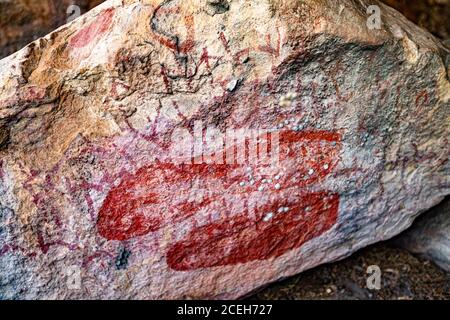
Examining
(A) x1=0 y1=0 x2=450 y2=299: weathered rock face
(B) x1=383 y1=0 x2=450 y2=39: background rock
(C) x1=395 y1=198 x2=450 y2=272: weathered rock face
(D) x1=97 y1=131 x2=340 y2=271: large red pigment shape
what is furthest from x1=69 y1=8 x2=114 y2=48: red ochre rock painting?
(C) x1=395 y1=198 x2=450 y2=272: weathered rock face

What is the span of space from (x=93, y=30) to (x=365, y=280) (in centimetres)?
104

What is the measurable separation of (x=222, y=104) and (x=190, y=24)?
183 mm

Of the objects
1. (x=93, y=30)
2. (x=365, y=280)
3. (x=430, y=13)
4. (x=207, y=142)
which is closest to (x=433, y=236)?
(x=365, y=280)

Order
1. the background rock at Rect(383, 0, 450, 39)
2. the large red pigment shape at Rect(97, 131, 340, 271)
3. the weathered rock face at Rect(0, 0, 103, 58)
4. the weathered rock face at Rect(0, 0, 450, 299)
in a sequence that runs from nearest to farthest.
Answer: the weathered rock face at Rect(0, 0, 450, 299) < the large red pigment shape at Rect(97, 131, 340, 271) < the background rock at Rect(383, 0, 450, 39) < the weathered rock face at Rect(0, 0, 103, 58)

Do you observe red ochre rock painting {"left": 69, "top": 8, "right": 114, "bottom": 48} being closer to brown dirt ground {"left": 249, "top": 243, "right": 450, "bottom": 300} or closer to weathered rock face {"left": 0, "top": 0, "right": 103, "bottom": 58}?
weathered rock face {"left": 0, "top": 0, "right": 103, "bottom": 58}

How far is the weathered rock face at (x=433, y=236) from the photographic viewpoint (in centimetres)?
162

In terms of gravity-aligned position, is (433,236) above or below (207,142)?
below

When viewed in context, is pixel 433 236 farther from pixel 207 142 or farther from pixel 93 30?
pixel 93 30

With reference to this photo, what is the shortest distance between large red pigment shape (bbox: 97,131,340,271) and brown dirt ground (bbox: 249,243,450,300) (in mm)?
248

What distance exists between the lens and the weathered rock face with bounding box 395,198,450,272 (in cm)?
162

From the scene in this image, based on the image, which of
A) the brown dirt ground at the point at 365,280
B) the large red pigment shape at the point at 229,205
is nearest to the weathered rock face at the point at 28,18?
the large red pigment shape at the point at 229,205

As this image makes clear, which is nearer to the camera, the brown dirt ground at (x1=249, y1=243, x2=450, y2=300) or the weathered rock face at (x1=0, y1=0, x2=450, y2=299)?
the weathered rock face at (x1=0, y1=0, x2=450, y2=299)

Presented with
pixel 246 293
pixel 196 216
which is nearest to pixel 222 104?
pixel 196 216

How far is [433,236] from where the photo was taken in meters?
1.65
